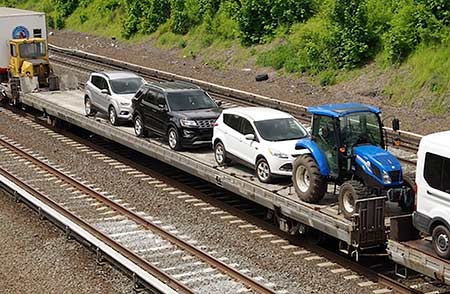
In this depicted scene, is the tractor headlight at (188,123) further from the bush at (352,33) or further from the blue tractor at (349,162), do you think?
the bush at (352,33)

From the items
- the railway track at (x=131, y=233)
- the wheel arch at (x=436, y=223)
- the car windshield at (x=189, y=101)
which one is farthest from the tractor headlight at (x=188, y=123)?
the wheel arch at (x=436, y=223)

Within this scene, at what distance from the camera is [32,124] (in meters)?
28.9

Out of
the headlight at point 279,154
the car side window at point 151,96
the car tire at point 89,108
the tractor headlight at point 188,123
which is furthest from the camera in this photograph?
the car tire at point 89,108

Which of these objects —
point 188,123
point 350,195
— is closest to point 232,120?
point 188,123

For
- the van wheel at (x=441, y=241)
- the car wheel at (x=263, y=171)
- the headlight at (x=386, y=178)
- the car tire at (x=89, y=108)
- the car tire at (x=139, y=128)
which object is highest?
the headlight at (x=386, y=178)

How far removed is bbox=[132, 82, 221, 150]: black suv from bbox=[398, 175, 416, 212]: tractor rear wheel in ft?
22.7

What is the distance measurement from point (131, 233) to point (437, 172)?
6.82 meters

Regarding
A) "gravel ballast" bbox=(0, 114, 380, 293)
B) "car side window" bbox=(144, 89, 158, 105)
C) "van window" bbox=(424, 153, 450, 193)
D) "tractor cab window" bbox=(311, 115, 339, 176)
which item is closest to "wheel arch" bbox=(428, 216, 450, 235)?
"van window" bbox=(424, 153, 450, 193)

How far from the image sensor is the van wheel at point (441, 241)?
12.6m

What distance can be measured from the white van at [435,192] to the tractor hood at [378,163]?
0.99 metres

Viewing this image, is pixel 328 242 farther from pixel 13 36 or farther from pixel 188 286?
pixel 13 36

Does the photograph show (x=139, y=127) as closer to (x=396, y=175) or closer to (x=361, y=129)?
(x=361, y=129)

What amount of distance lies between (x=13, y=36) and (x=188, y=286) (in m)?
20.2

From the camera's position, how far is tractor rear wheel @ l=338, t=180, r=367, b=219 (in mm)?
14069
